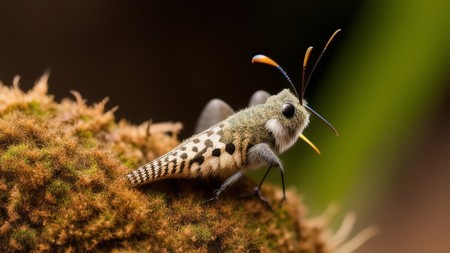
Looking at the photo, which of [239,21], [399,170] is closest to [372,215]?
[399,170]

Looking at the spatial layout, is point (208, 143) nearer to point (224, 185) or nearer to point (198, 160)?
point (198, 160)

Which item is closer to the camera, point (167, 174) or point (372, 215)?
point (167, 174)

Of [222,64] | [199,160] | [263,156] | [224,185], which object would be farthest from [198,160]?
[222,64]

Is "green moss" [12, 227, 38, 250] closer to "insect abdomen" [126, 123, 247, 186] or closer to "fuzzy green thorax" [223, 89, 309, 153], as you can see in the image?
"insect abdomen" [126, 123, 247, 186]

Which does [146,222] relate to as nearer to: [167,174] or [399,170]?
[167,174]

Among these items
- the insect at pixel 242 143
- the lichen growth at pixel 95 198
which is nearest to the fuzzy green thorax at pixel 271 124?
the insect at pixel 242 143

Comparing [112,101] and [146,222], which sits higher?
Result: [112,101]
